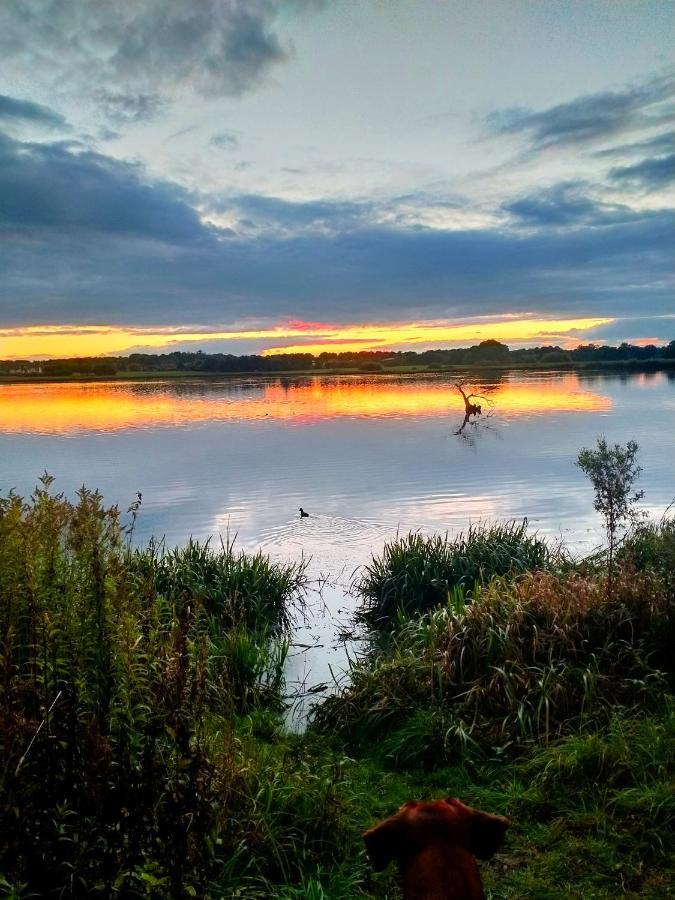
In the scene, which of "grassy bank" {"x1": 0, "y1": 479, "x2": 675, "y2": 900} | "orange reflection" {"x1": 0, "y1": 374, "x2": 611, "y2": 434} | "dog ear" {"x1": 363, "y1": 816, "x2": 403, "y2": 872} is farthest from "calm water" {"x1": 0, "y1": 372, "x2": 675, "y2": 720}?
"dog ear" {"x1": 363, "y1": 816, "x2": 403, "y2": 872}

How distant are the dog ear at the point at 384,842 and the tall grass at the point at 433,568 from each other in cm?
998

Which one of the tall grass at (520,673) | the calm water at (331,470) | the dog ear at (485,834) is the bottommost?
the calm water at (331,470)

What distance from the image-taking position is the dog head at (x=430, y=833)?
323 cm

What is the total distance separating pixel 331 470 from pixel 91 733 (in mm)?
31289

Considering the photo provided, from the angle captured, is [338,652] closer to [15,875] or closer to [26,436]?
[15,875]

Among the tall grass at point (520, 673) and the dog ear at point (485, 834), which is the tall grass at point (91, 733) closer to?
the dog ear at point (485, 834)

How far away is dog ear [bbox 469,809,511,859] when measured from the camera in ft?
10.8

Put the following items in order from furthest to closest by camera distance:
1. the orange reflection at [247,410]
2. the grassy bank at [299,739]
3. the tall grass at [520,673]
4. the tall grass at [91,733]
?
the orange reflection at [247,410]
the tall grass at [520,673]
the grassy bank at [299,739]
the tall grass at [91,733]

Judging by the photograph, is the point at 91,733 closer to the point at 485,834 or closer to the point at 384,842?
the point at 384,842

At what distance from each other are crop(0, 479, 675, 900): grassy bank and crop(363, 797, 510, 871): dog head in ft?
3.47

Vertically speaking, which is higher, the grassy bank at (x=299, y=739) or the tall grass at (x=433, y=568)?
the grassy bank at (x=299, y=739)

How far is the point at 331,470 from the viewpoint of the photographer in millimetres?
35094

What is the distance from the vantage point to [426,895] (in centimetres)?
300

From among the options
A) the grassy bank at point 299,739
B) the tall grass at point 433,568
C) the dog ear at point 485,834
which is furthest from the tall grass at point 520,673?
the tall grass at point 433,568
